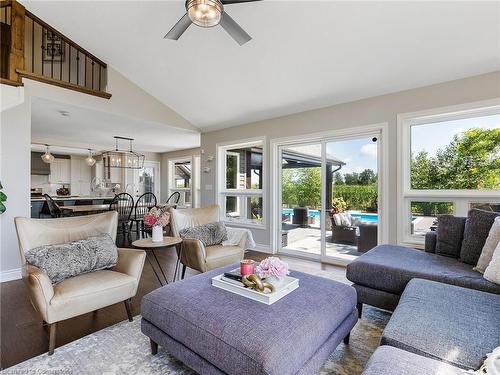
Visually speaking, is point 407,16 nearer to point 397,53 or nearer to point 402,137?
point 397,53

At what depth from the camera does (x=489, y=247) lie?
213 cm

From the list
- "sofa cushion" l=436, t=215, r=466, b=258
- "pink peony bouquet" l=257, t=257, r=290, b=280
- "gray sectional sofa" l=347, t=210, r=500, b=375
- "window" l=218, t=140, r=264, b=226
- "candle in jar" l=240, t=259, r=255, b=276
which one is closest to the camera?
"gray sectional sofa" l=347, t=210, r=500, b=375

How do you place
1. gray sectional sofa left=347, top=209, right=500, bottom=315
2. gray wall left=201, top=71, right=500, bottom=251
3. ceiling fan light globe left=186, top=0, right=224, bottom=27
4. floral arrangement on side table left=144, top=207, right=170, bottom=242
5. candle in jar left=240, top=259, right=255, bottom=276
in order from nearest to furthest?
candle in jar left=240, top=259, right=255, bottom=276
ceiling fan light globe left=186, top=0, right=224, bottom=27
gray sectional sofa left=347, top=209, right=500, bottom=315
floral arrangement on side table left=144, top=207, right=170, bottom=242
gray wall left=201, top=71, right=500, bottom=251

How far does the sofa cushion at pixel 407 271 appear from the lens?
6.61 ft

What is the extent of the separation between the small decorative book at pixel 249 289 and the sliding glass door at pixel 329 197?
8.53ft

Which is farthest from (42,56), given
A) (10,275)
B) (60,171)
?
(60,171)

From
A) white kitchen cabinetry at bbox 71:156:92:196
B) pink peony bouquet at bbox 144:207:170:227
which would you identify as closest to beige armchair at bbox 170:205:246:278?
pink peony bouquet at bbox 144:207:170:227

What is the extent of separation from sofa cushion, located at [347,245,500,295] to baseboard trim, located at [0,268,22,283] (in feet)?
13.7

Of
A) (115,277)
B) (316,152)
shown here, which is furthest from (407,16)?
(115,277)

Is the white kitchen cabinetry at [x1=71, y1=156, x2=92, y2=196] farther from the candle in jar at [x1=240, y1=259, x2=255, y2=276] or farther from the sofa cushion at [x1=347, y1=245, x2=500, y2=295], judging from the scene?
the sofa cushion at [x1=347, y1=245, x2=500, y2=295]

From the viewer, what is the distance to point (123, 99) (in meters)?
4.56

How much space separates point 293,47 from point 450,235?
270 centimetres

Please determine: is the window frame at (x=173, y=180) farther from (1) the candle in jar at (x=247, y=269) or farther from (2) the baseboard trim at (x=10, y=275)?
(1) the candle in jar at (x=247, y=269)

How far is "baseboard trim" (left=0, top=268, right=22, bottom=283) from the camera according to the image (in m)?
3.41
